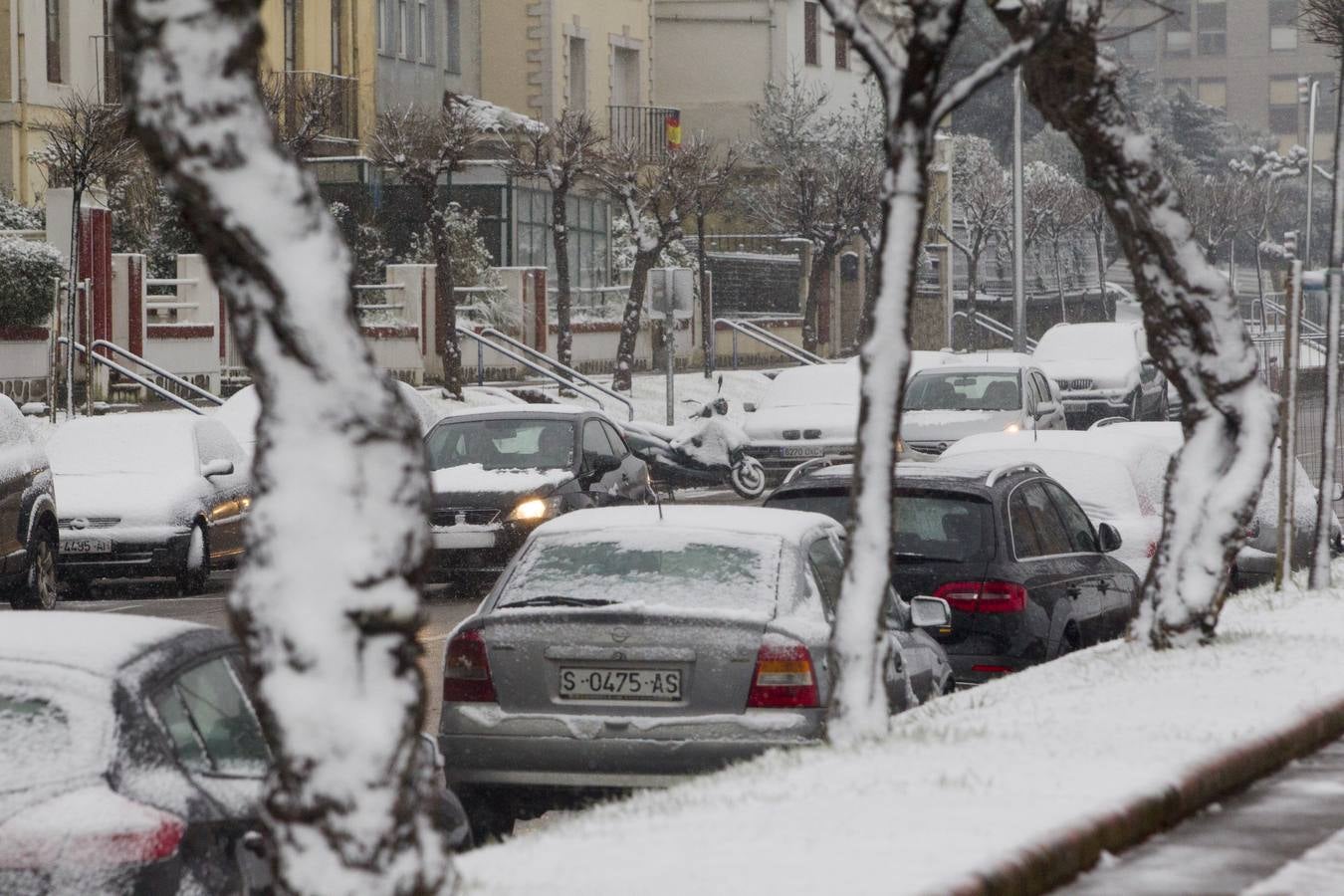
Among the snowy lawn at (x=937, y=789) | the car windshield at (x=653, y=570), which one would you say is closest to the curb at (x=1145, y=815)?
the snowy lawn at (x=937, y=789)

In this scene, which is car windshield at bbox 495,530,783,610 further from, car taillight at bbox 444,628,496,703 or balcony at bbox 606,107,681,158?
balcony at bbox 606,107,681,158

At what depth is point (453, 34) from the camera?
175 ft

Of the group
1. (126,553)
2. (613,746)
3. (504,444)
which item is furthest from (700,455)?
(613,746)

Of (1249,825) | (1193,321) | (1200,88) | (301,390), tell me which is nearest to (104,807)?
(301,390)

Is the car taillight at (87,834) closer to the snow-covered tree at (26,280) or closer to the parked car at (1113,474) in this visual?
the parked car at (1113,474)

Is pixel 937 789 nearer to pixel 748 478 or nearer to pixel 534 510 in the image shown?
pixel 534 510

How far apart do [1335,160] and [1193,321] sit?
506 centimetres

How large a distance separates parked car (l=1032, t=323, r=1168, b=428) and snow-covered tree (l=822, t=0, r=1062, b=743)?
1154 inches

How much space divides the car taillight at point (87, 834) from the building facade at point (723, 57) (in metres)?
58.0

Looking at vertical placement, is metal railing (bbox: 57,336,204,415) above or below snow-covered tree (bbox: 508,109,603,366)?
below

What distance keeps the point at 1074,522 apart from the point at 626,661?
5.21 meters

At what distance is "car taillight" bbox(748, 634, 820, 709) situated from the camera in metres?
8.84

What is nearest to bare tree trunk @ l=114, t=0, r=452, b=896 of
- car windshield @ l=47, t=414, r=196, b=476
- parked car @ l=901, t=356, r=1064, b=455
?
car windshield @ l=47, t=414, r=196, b=476

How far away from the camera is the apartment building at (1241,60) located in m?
146
